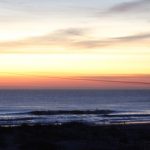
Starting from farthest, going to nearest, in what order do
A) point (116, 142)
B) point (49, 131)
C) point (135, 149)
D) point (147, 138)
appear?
point (49, 131)
point (147, 138)
point (116, 142)
point (135, 149)

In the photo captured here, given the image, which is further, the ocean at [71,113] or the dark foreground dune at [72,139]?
the ocean at [71,113]

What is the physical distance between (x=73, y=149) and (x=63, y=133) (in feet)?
23.8

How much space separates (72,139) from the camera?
92.7ft

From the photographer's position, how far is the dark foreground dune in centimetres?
2367

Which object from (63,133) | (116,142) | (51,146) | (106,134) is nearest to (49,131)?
(63,133)

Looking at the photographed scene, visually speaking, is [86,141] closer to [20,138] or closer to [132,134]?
[20,138]

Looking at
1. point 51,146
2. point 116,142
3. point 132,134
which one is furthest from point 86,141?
point 132,134

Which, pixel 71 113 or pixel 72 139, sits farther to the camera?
pixel 71 113

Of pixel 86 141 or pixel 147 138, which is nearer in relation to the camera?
pixel 86 141

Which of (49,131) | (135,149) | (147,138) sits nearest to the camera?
(135,149)

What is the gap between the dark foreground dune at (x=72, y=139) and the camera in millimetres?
23672

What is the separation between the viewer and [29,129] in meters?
32.2

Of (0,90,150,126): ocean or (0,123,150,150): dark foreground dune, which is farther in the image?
(0,90,150,126): ocean

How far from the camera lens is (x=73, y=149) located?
77.4ft
